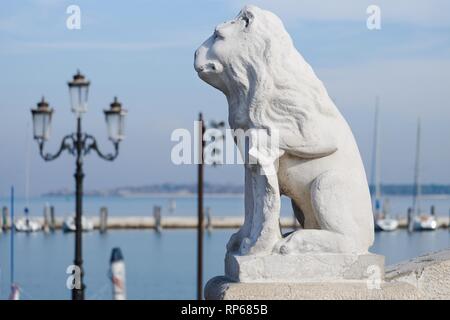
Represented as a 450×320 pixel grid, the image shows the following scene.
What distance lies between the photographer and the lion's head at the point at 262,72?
792 centimetres

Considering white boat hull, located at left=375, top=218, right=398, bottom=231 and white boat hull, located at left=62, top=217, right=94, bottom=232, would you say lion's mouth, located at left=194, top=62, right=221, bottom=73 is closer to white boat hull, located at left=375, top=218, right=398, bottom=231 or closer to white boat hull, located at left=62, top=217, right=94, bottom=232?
white boat hull, located at left=375, top=218, right=398, bottom=231

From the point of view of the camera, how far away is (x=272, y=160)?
794 centimetres

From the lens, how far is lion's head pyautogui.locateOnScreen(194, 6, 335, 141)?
312 inches

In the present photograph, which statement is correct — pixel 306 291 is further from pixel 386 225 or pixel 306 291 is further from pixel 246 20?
pixel 386 225

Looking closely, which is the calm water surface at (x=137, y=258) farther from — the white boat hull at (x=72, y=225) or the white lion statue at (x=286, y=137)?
the white lion statue at (x=286, y=137)

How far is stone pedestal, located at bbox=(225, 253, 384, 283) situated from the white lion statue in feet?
0.25

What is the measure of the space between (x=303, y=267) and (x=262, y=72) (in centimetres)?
129

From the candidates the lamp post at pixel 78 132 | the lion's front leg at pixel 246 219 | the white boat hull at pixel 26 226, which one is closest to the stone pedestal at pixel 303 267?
the lion's front leg at pixel 246 219

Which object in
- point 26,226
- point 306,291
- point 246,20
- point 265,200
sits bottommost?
point 26,226

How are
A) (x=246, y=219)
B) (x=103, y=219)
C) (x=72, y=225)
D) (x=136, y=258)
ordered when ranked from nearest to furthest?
(x=246, y=219)
(x=136, y=258)
(x=72, y=225)
(x=103, y=219)

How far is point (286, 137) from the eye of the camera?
7.95 m

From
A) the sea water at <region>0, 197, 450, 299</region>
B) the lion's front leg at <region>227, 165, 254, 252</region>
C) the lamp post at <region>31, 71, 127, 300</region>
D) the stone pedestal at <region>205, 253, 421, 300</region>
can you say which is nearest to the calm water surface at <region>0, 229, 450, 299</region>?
the sea water at <region>0, 197, 450, 299</region>

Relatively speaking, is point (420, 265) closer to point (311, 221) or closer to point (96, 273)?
point (311, 221)

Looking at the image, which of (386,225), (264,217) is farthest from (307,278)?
(386,225)
